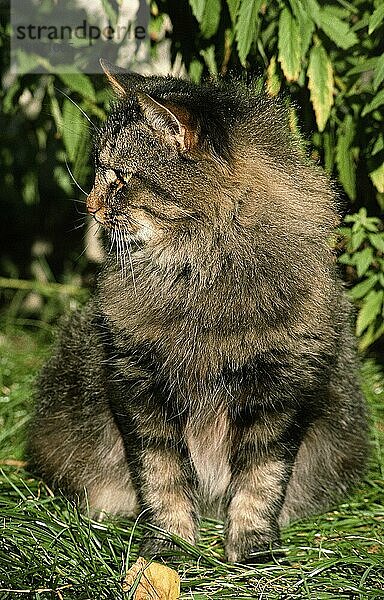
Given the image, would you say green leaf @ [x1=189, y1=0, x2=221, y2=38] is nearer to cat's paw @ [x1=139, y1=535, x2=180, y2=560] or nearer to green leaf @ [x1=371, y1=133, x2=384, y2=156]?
green leaf @ [x1=371, y1=133, x2=384, y2=156]

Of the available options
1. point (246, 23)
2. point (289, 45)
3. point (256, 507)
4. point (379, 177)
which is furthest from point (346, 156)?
point (256, 507)

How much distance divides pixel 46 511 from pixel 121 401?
1.19 ft

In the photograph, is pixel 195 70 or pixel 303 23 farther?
pixel 195 70

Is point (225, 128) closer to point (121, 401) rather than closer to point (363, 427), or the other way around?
point (121, 401)

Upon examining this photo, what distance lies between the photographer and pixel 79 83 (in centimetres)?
296

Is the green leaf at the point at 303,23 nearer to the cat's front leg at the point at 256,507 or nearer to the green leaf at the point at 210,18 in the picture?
the green leaf at the point at 210,18

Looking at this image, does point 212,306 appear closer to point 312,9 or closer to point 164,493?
point 164,493

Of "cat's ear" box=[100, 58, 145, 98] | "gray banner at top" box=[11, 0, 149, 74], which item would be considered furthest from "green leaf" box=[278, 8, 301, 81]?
"gray banner at top" box=[11, 0, 149, 74]

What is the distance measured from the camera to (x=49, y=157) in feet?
12.6

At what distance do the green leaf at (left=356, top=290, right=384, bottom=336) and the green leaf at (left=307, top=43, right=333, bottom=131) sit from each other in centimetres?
71

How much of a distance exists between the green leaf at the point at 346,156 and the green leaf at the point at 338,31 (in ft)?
1.03

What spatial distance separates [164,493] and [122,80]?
1098mm

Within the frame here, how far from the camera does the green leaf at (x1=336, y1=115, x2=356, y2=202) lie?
117 inches

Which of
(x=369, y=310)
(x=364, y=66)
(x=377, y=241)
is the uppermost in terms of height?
(x=364, y=66)
